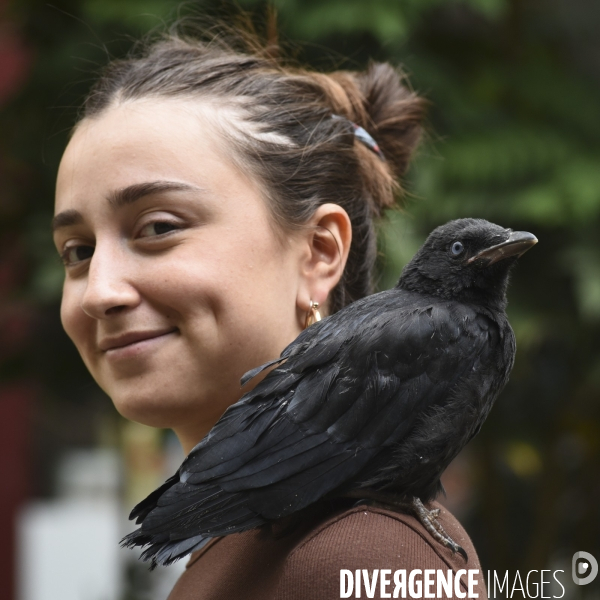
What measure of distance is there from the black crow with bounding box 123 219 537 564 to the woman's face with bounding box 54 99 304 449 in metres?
0.14

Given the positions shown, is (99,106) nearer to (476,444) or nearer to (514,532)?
(476,444)

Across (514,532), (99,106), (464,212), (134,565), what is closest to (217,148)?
→ (99,106)

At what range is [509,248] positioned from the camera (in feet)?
4.16

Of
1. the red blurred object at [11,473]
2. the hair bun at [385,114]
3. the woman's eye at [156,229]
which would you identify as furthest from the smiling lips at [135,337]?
the red blurred object at [11,473]

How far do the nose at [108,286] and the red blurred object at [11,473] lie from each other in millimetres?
4113

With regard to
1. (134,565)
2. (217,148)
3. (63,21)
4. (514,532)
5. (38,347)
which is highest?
(63,21)

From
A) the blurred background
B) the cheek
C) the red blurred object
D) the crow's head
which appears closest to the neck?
the crow's head

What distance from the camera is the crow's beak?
125cm

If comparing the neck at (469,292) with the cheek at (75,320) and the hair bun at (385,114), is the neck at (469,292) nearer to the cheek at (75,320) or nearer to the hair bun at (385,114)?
the hair bun at (385,114)

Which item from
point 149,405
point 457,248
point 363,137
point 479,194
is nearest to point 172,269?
point 149,405

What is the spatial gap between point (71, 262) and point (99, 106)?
1.02 feet

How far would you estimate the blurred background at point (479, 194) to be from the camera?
3131 mm

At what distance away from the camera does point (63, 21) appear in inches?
136

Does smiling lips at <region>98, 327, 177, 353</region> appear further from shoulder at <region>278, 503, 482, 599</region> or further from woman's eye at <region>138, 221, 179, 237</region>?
shoulder at <region>278, 503, 482, 599</region>
